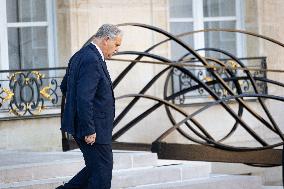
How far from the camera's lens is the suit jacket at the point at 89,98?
28.9 ft

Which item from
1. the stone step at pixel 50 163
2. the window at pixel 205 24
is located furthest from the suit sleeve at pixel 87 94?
the window at pixel 205 24

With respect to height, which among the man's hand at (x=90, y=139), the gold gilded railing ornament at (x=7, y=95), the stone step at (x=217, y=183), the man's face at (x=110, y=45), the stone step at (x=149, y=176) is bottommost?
the stone step at (x=217, y=183)

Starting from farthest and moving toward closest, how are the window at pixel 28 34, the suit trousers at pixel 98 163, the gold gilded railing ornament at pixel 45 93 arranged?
the window at pixel 28 34 < the gold gilded railing ornament at pixel 45 93 < the suit trousers at pixel 98 163

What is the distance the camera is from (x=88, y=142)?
8.87 meters

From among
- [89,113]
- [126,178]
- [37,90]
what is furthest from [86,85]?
[37,90]

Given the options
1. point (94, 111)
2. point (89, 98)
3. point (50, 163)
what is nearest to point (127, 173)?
point (50, 163)

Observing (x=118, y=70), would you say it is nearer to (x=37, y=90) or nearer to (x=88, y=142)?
(x=37, y=90)

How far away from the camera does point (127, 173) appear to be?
11.1 meters

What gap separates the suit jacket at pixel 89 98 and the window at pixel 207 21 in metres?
6.63

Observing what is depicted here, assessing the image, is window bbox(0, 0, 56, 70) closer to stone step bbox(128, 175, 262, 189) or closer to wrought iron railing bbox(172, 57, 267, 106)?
wrought iron railing bbox(172, 57, 267, 106)

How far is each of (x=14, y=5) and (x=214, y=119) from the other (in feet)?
9.51

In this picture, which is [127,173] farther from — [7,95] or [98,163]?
[7,95]

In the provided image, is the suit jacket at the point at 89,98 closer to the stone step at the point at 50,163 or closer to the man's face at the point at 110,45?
the man's face at the point at 110,45

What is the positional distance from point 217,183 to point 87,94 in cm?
283
